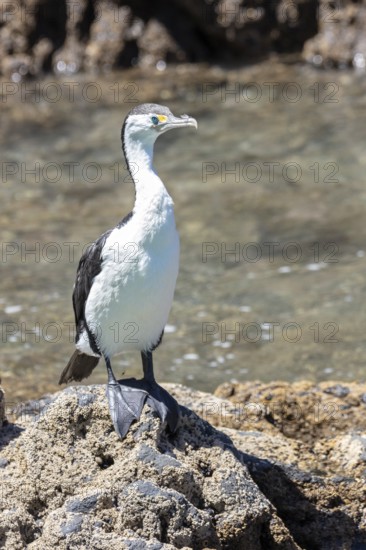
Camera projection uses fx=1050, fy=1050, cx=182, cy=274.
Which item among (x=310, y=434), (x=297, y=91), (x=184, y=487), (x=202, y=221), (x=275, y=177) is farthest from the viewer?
(x=297, y=91)

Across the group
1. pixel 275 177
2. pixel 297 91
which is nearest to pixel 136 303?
pixel 275 177

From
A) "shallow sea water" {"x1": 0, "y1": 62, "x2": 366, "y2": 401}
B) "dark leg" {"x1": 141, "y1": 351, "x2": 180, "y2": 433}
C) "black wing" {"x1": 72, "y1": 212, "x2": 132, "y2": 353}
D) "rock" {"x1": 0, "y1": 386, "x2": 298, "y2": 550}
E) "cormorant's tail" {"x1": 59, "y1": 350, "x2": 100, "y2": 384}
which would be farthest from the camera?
"shallow sea water" {"x1": 0, "y1": 62, "x2": 366, "y2": 401}

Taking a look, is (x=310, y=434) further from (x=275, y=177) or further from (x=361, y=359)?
(x=275, y=177)

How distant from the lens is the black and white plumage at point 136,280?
5.04 m

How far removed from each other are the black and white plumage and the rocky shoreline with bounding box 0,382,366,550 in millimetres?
134

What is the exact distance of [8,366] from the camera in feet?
27.0

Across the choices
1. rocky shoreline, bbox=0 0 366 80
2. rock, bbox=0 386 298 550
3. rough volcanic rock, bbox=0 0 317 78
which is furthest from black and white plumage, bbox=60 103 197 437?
rough volcanic rock, bbox=0 0 317 78

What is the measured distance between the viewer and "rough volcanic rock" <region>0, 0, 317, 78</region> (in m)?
15.2

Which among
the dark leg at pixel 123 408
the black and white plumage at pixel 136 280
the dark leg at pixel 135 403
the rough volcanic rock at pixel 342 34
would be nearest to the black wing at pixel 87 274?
the black and white plumage at pixel 136 280

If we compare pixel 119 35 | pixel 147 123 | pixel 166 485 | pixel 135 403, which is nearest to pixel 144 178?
pixel 147 123

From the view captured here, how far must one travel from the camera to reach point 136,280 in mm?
5109

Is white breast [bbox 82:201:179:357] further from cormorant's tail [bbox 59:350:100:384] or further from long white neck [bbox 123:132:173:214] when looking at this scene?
cormorant's tail [bbox 59:350:100:384]

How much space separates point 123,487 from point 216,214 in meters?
6.66

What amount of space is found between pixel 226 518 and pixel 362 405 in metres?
1.82
